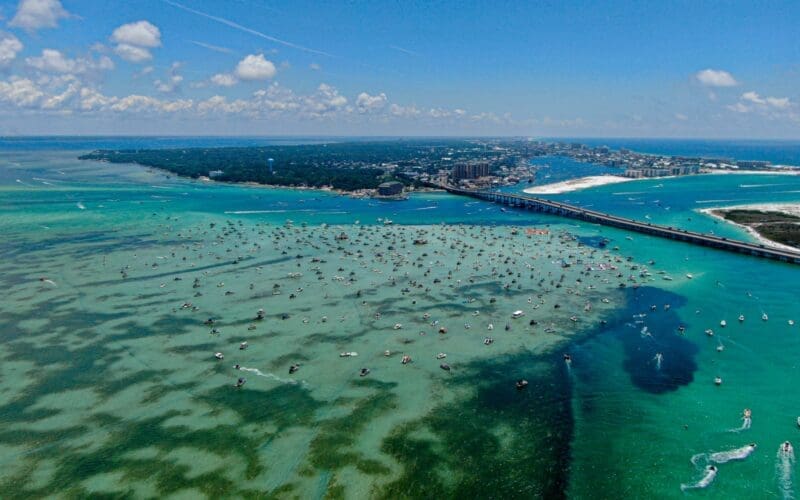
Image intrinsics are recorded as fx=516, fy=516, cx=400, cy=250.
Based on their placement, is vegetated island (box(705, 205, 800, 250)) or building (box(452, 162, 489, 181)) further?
building (box(452, 162, 489, 181))

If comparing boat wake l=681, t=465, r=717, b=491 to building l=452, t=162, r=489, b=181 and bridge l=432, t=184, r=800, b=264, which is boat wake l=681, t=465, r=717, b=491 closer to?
bridge l=432, t=184, r=800, b=264

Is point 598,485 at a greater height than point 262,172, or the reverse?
point 262,172

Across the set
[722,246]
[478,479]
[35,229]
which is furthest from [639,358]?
[35,229]

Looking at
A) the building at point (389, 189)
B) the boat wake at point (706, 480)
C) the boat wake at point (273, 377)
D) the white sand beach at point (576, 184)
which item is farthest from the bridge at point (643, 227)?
the boat wake at point (273, 377)

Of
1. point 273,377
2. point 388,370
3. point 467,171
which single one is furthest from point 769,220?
point 273,377

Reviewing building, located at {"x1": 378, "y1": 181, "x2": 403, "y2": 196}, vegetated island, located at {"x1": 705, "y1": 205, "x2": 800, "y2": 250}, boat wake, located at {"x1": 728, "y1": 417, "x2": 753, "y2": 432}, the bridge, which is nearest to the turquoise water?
boat wake, located at {"x1": 728, "y1": 417, "x2": 753, "y2": 432}

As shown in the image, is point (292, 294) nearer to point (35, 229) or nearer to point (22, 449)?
point (22, 449)

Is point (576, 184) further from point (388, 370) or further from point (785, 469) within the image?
point (785, 469)
